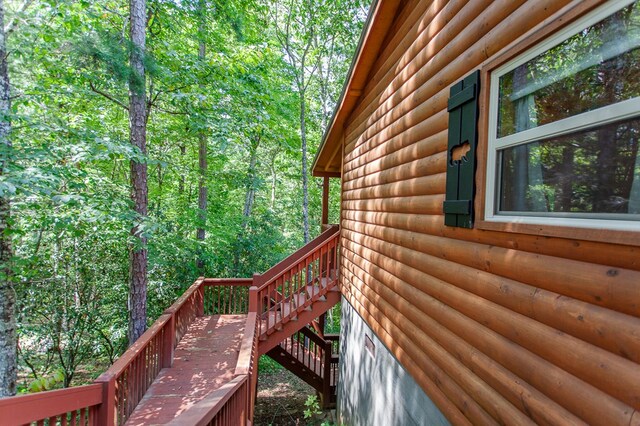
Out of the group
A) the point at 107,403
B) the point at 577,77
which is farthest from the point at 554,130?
the point at 107,403

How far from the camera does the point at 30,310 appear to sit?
7.41m

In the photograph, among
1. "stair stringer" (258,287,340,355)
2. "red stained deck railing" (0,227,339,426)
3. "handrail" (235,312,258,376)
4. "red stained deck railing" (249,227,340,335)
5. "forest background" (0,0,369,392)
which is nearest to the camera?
"red stained deck railing" (0,227,339,426)

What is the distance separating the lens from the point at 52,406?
2.32 m

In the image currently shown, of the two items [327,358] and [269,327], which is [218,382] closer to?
[269,327]

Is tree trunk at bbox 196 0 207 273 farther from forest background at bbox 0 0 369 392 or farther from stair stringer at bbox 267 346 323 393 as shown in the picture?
stair stringer at bbox 267 346 323 393

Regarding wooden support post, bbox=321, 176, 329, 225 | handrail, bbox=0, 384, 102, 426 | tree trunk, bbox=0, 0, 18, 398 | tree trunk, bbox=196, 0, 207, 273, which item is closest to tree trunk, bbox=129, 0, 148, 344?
tree trunk, bbox=0, 0, 18, 398

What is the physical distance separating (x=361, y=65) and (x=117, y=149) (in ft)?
13.6

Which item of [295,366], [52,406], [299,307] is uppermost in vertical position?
[52,406]

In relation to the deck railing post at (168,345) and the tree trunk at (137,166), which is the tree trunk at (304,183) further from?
the deck railing post at (168,345)

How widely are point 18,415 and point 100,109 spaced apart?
8.31 meters

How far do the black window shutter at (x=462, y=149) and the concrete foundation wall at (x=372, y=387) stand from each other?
1566 millimetres

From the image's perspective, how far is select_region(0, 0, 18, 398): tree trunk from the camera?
477cm

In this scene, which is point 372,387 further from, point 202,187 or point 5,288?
point 202,187

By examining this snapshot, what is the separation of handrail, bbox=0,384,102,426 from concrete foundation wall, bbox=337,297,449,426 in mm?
2877
